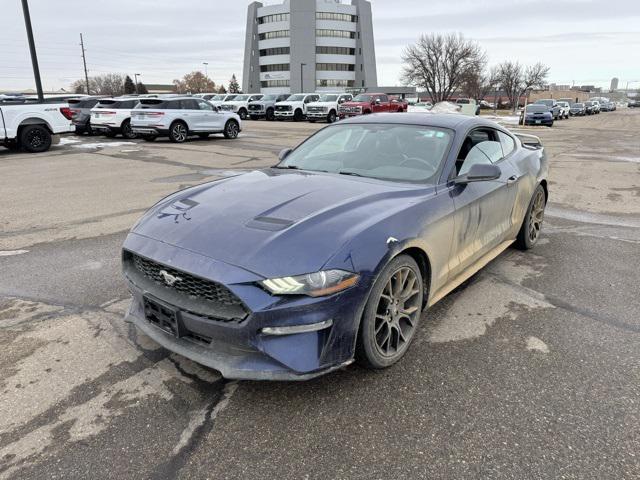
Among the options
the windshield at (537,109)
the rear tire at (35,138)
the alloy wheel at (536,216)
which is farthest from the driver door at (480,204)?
the windshield at (537,109)

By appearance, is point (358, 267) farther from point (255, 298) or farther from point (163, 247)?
point (163, 247)

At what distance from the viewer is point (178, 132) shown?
58.0 feet

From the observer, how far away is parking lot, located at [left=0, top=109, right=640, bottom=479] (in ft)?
7.52

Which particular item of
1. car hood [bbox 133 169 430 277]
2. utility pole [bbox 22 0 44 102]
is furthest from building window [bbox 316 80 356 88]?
car hood [bbox 133 169 430 277]

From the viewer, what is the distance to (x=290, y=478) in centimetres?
219

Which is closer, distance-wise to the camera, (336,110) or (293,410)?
(293,410)

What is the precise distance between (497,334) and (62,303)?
3539 millimetres

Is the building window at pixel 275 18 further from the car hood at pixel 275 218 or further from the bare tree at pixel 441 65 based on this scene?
the car hood at pixel 275 218

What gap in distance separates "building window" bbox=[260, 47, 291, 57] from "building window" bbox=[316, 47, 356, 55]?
22.3 feet

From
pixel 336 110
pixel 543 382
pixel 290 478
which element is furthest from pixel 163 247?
pixel 336 110

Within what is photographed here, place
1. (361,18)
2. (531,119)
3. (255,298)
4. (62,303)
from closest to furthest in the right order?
(255,298) → (62,303) → (531,119) → (361,18)

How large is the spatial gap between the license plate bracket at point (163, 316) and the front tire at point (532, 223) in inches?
158

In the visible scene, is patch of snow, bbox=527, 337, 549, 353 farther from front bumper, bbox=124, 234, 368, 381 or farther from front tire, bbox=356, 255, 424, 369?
front bumper, bbox=124, 234, 368, 381

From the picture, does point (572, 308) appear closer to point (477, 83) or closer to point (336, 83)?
point (477, 83)
